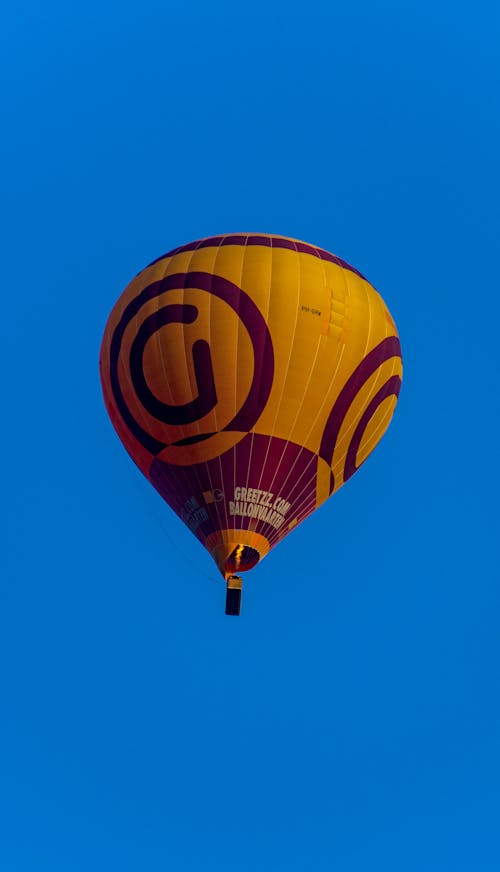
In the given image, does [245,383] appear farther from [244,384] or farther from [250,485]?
[250,485]

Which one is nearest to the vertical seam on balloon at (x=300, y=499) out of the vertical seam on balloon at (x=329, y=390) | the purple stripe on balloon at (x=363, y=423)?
the vertical seam on balloon at (x=329, y=390)

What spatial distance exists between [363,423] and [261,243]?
3271 millimetres

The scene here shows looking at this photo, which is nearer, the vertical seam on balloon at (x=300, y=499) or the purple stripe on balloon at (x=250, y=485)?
the purple stripe on balloon at (x=250, y=485)

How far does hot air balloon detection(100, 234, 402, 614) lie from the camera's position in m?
28.7

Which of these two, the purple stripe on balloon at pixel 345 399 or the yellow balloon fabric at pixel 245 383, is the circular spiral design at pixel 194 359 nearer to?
the yellow balloon fabric at pixel 245 383

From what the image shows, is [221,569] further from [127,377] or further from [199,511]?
[127,377]

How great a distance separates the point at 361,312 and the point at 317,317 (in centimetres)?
102

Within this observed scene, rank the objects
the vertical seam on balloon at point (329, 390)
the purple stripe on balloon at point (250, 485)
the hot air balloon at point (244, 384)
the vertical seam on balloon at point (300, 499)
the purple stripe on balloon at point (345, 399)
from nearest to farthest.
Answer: the purple stripe on balloon at point (250, 485), the hot air balloon at point (244, 384), the vertical seam on balloon at point (329, 390), the vertical seam on balloon at point (300, 499), the purple stripe on balloon at point (345, 399)

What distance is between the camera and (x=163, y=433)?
29.2 m

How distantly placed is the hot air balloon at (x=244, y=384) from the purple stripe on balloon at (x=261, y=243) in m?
0.05

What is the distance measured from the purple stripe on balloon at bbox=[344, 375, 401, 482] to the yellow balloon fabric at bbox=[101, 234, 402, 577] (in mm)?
36

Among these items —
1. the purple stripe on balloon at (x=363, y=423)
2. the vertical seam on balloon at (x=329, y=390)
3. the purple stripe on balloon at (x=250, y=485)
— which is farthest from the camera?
the purple stripe on balloon at (x=363, y=423)

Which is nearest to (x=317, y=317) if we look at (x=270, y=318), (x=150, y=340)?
(x=270, y=318)

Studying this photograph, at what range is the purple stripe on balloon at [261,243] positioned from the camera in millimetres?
30234
